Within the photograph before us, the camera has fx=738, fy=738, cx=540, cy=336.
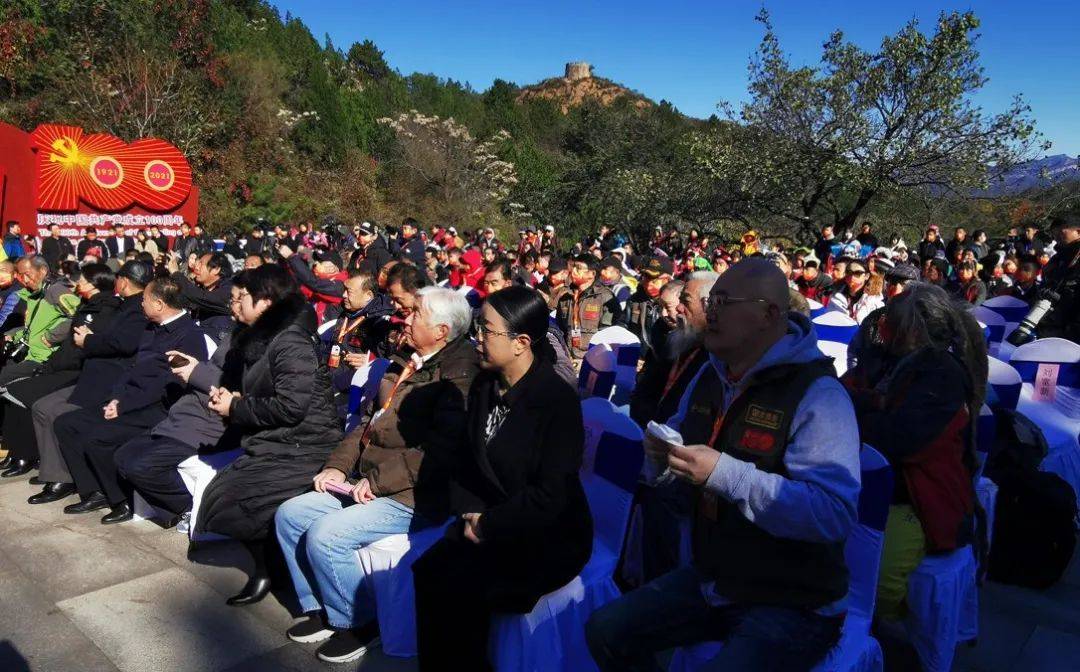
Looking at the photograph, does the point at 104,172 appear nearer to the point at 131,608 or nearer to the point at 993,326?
the point at 131,608

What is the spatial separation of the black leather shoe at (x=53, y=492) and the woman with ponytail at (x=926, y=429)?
490 centimetres

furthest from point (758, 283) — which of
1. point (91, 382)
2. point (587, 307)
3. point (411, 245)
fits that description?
point (411, 245)

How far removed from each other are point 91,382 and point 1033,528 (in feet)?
18.3

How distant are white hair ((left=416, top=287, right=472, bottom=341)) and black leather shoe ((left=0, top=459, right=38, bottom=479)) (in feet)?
13.2

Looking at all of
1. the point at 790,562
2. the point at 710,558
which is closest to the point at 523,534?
the point at 710,558

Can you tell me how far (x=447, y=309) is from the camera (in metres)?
3.24

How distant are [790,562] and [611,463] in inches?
37.1

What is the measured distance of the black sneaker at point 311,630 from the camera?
3164mm

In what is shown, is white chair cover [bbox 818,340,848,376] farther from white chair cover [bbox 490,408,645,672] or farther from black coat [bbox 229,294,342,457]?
black coat [bbox 229,294,342,457]

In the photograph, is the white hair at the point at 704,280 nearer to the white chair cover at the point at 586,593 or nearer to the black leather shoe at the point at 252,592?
the white chair cover at the point at 586,593

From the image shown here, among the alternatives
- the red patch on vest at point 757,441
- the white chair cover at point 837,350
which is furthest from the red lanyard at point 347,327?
the red patch on vest at point 757,441

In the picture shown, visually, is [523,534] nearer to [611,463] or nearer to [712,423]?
[611,463]

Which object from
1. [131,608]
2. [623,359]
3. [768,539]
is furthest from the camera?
[623,359]

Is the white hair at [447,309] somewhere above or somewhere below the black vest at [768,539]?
above
